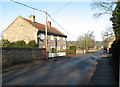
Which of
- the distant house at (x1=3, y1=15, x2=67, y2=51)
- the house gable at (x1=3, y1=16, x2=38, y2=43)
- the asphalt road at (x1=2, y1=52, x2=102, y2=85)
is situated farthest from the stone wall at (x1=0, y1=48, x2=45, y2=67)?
the house gable at (x1=3, y1=16, x2=38, y2=43)

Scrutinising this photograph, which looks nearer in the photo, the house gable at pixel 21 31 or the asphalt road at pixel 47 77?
the asphalt road at pixel 47 77

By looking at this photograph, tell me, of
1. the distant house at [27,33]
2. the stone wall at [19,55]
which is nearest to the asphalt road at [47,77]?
the stone wall at [19,55]

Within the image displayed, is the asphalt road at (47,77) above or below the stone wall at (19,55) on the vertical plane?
below

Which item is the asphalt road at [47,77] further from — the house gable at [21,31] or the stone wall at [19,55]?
the house gable at [21,31]

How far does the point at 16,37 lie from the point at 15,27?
2.78m

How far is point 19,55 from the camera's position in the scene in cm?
1677

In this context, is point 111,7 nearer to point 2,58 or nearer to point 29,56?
point 29,56

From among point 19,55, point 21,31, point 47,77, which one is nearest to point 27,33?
point 21,31

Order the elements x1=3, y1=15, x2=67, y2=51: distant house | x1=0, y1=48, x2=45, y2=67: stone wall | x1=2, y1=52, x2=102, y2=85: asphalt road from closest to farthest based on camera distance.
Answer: x1=2, y1=52, x2=102, y2=85: asphalt road, x1=0, y1=48, x2=45, y2=67: stone wall, x1=3, y1=15, x2=67, y2=51: distant house

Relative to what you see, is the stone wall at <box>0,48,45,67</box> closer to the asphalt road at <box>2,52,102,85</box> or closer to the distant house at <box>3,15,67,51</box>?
the asphalt road at <box>2,52,102,85</box>

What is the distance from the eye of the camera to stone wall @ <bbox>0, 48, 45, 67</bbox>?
1436cm

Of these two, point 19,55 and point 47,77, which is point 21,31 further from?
point 47,77

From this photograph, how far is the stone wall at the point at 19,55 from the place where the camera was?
47.1 ft

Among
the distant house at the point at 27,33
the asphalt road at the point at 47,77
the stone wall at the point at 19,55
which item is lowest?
the asphalt road at the point at 47,77
